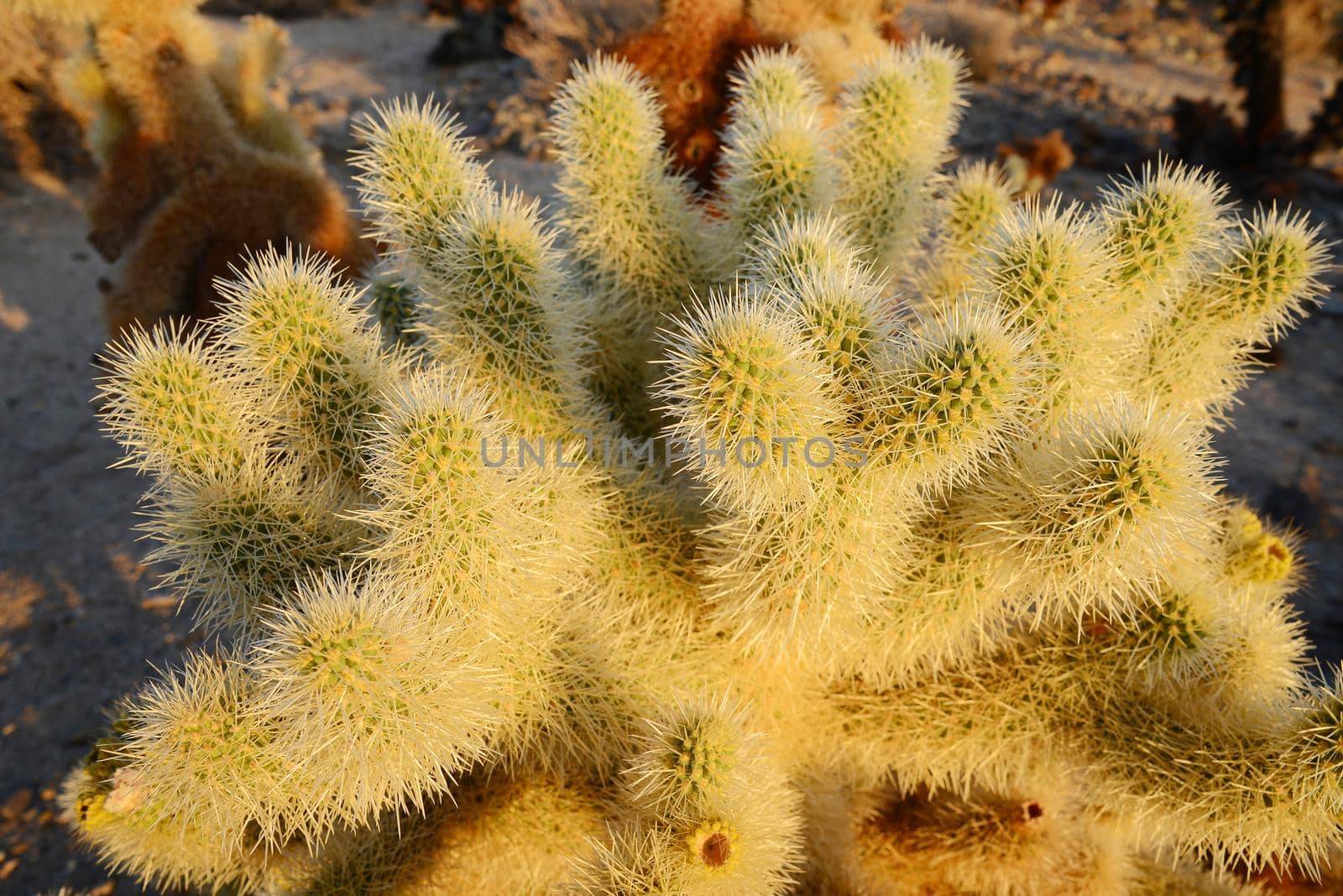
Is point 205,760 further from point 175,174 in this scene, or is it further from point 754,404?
point 175,174

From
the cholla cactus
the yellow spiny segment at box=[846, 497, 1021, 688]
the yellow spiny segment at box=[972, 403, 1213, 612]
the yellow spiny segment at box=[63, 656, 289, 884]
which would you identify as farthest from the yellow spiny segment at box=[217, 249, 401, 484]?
the yellow spiny segment at box=[972, 403, 1213, 612]

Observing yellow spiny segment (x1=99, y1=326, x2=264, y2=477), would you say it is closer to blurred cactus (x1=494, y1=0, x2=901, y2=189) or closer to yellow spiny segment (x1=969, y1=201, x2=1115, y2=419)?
yellow spiny segment (x1=969, y1=201, x2=1115, y2=419)

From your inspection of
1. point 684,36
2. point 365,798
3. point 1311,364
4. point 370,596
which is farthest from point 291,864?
point 1311,364

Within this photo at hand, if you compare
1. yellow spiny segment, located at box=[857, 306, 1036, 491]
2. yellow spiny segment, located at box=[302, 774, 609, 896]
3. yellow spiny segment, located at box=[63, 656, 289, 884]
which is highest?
yellow spiny segment, located at box=[857, 306, 1036, 491]

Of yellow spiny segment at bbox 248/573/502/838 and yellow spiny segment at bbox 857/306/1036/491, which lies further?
yellow spiny segment at bbox 857/306/1036/491

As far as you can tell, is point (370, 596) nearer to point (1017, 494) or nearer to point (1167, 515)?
point (1017, 494)

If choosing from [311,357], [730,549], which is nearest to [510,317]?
[311,357]
